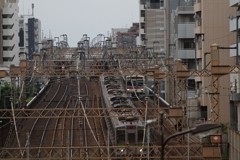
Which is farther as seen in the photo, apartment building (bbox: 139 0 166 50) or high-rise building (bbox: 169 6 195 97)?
apartment building (bbox: 139 0 166 50)

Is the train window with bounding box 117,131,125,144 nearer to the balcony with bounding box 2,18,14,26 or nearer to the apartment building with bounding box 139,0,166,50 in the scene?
the balcony with bounding box 2,18,14,26

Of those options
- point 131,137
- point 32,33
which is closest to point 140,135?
point 131,137

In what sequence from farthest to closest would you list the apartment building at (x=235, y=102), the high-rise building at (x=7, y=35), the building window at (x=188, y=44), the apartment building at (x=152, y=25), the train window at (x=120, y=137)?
the apartment building at (x=152, y=25) → the high-rise building at (x=7, y=35) → the building window at (x=188, y=44) → the train window at (x=120, y=137) → the apartment building at (x=235, y=102)

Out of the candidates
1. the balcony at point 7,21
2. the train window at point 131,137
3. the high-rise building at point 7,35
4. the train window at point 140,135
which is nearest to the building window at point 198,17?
the train window at point 140,135

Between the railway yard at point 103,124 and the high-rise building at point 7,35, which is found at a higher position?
the high-rise building at point 7,35

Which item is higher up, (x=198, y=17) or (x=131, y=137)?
(x=198, y=17)

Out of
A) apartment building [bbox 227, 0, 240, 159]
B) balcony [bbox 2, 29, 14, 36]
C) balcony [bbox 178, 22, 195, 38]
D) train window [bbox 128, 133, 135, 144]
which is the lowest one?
train window [bbox 128, 133, 135, 144]

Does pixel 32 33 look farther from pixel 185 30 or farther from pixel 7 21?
pixel 185 30

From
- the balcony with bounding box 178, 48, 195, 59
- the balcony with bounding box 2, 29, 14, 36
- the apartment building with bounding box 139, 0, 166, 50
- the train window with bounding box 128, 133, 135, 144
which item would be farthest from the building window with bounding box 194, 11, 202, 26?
the balcony with bounding box 2, 29, 14, 36

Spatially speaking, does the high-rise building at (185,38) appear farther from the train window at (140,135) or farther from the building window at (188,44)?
the train window at (140,135)

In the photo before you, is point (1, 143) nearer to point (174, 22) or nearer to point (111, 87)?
point (111, 87)

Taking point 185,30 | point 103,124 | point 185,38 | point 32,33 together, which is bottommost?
point 103,124

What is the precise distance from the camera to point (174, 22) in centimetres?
3459

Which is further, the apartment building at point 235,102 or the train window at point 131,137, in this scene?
the train window at point 131,137
